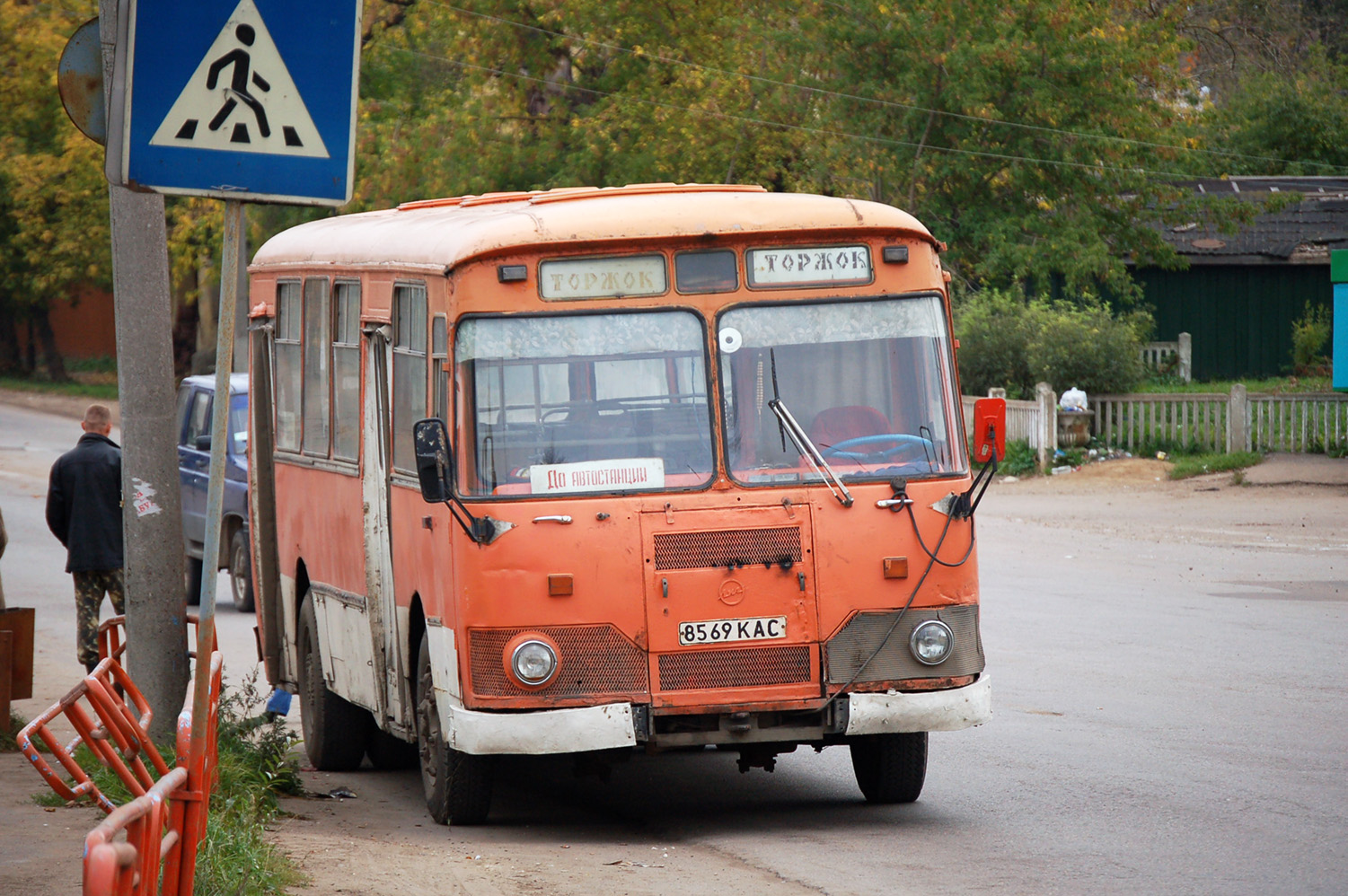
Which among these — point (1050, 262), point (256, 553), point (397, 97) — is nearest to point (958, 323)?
point (1050, 262)

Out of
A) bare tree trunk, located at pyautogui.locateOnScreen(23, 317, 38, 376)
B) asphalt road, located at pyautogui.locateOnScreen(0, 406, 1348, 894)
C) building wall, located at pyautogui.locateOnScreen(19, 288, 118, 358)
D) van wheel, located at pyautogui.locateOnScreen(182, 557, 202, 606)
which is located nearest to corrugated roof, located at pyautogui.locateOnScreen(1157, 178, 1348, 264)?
asphalt road, located at pyautogui.locateOnScreen(0, 406, 1348, 894)

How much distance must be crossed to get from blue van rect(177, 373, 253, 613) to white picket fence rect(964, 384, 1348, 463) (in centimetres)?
1388

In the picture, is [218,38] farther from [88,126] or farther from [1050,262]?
[1050,262]

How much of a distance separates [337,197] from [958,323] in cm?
2772

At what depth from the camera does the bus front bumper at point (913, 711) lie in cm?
759

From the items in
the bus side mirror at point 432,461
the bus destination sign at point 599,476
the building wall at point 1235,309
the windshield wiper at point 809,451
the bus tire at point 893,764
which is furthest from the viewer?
the building wall at point 1235,309

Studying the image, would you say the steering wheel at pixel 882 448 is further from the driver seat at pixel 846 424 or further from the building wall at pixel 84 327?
the building wall at pixel 84 327

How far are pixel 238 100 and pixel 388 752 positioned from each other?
589 centimetres

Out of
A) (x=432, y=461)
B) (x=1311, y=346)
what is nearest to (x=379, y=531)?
(x=432, y=461)

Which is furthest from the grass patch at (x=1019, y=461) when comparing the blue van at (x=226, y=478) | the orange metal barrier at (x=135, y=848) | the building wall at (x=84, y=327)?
the building wall at (x=84, y=327)

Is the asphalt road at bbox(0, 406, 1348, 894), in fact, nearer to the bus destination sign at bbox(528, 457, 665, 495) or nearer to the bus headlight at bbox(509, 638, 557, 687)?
the bus headlight at bbox(509, 638, 557, 687)

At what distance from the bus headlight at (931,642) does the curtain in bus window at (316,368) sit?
3707 mm

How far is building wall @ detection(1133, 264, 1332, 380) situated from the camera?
37.4m

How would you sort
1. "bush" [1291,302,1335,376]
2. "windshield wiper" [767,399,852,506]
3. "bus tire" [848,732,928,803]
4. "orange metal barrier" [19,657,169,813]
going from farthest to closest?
1. "bush" [1291,302,1335,376]
2. "bus tire" [848,732,928,803]
3. "windshield wiper" [767,399,852,506]
4. "orange metal barrier" [19,657,169,813]
